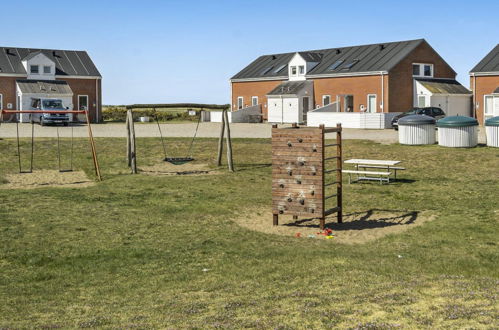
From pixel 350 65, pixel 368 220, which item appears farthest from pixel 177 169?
pixel 350 65

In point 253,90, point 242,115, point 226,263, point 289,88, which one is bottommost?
point 226,263

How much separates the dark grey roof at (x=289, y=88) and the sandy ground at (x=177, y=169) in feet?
111

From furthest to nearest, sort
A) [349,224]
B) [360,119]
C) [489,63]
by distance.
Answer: [489,63] < [360,119] < [349,224]

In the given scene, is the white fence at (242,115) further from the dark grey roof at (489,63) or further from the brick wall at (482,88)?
the dark grey roof at (489,63)

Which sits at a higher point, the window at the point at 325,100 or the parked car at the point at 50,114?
the window at the point at 325,100

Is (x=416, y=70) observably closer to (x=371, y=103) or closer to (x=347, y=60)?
(x=371, y=103)

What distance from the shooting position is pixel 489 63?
53.6 m

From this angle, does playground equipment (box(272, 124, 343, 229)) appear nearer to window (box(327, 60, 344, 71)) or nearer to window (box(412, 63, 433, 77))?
window (box(412, 63, 433, 77))

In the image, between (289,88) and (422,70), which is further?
(289,88)

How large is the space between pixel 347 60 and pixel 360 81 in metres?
4.54

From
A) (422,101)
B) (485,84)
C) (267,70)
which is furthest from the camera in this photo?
(267,70)

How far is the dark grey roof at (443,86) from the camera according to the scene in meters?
54.6

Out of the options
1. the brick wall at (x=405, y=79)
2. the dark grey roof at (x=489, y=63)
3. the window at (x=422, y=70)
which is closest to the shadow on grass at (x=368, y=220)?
the brick wall at (x=405, y=79)

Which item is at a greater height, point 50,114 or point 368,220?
point 50,114
